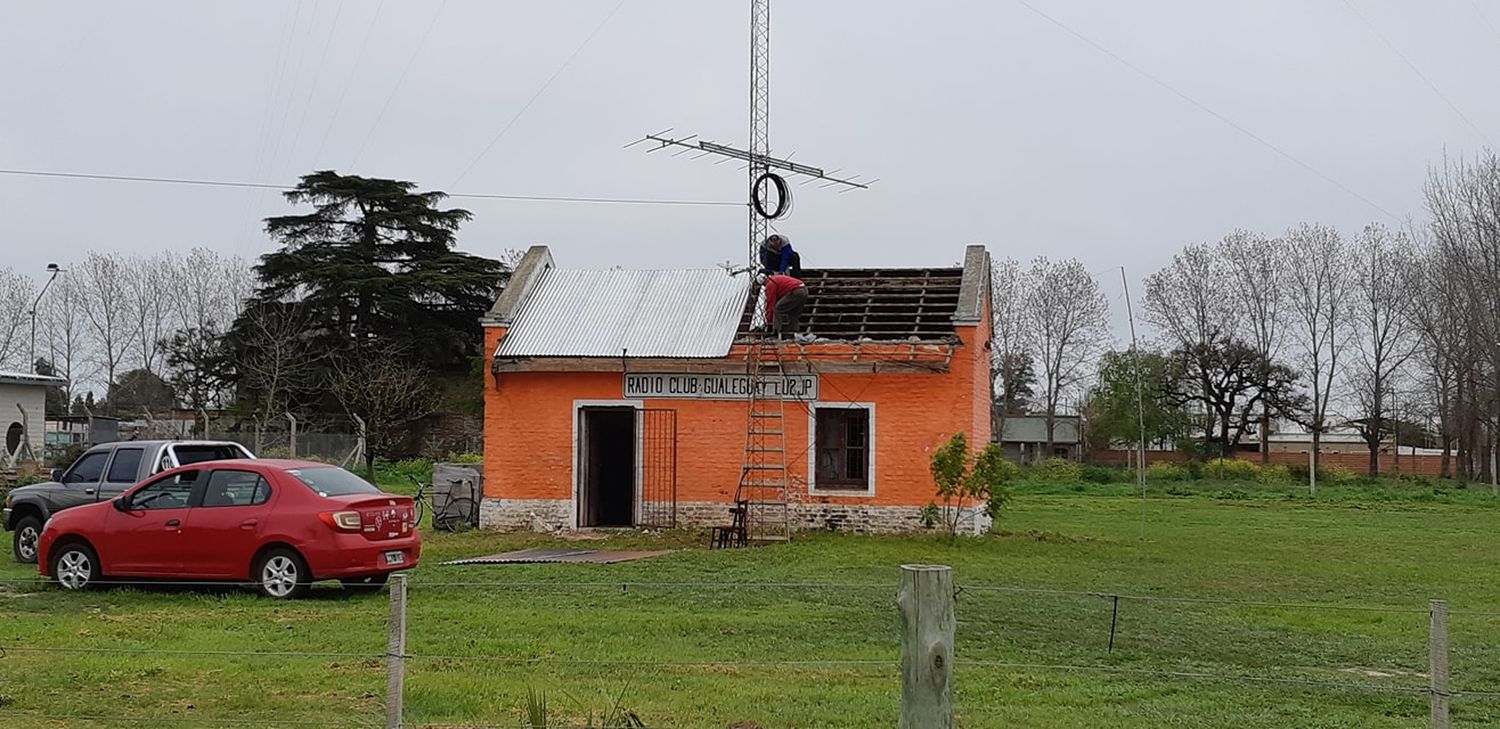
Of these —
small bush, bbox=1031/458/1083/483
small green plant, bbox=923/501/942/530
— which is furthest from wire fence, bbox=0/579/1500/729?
small bush, bbox=1031/458/1083/483

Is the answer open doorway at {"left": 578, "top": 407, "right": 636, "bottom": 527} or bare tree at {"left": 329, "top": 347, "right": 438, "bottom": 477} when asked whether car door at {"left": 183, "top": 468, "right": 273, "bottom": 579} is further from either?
bare tree at {"left": 329, "top": 347, "right": 438, "bottom": 477}

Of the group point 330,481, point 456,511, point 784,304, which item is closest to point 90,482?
point 330,481

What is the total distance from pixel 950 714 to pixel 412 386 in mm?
44168

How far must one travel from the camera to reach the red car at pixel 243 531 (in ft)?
48.3

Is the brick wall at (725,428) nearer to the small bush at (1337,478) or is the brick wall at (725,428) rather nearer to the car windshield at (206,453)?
the car windshield at (206,453)

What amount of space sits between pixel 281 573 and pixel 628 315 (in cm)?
1263

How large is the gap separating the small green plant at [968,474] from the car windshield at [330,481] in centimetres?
982

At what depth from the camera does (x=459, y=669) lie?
10.2 metres

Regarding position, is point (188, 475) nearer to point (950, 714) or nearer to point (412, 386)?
point (950, 714)

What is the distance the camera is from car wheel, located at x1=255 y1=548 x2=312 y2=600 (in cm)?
1472

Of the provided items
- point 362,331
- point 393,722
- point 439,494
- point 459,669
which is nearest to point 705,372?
point 439,494

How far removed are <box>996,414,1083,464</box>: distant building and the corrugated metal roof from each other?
45481 mm

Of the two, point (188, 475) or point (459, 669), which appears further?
point (188, 475)

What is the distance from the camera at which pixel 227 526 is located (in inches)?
588
